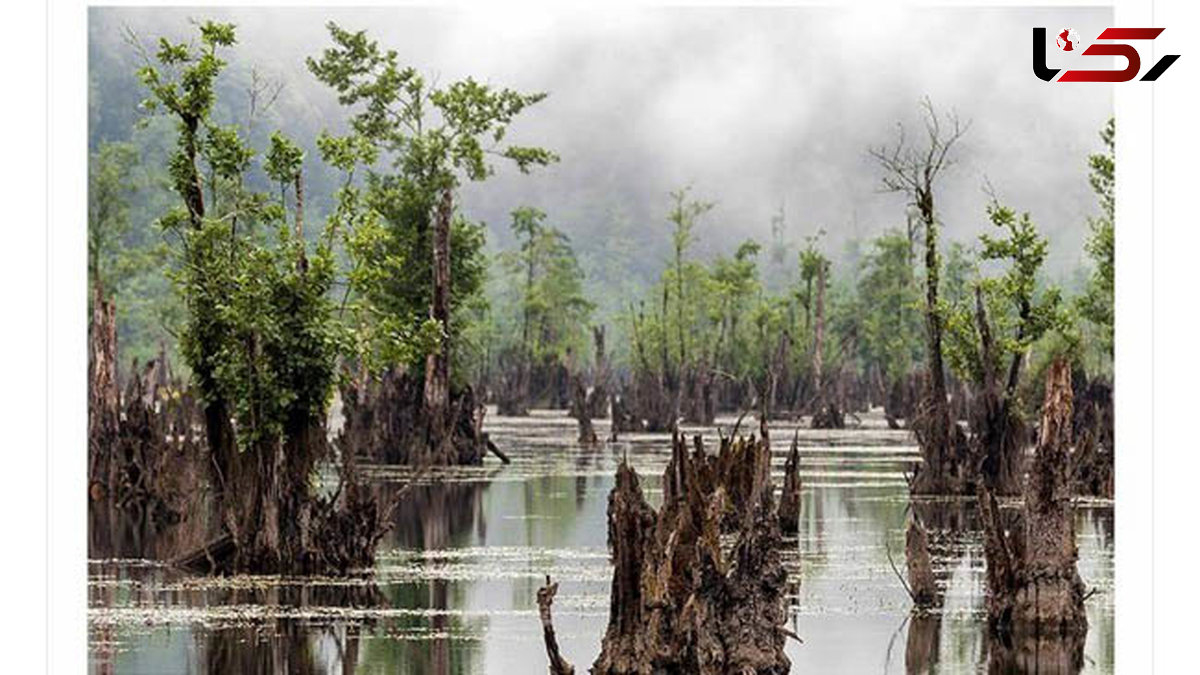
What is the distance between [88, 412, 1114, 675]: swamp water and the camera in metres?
12.2

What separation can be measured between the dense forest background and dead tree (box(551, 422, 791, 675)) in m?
83.0

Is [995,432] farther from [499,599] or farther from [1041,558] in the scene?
[1041,558]

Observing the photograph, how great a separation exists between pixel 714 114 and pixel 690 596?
342 feet

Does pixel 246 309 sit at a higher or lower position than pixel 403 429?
higher

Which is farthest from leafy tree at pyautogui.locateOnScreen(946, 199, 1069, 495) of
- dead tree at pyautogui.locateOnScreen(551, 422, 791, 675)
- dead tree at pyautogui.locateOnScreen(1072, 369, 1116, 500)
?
dead tree at pyautogui.locateOnScreen(551, 422, 791, 675)

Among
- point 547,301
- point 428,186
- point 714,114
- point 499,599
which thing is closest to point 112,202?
point 547,301

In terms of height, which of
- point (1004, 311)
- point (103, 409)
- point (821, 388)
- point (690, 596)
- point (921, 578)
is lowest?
point (921, 578)

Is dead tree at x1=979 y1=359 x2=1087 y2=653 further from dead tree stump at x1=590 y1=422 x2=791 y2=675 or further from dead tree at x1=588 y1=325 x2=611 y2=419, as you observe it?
dead tree at x1=588 y1=325 x2=611 y2=419

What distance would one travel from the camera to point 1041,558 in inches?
503

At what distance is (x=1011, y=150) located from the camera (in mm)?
115938

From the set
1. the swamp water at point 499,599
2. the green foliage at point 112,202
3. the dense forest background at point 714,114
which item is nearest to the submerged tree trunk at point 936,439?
the swamp water at point 499,599

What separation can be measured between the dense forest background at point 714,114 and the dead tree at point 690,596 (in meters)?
83.0
